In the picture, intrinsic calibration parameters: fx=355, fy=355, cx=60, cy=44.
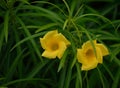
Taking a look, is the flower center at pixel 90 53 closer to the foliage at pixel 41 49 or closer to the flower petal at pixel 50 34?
the foliage at pixel 41 49

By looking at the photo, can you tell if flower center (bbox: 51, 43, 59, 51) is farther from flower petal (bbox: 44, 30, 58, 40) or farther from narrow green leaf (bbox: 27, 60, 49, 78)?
narrow green leaf (bbox: 27, 60, 49, 78)

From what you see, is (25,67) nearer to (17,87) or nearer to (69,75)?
(17,87)

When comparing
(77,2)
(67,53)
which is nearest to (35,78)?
(67,53)

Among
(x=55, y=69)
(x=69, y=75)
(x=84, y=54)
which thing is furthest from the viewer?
(x=55, y=69)

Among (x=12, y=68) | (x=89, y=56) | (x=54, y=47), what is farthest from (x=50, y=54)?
(x=12, y=68)

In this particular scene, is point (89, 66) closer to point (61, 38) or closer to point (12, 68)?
point (61, 38)

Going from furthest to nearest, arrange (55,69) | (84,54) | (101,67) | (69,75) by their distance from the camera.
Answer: (55,69) < (101,67) < (69,75) < (84,54)

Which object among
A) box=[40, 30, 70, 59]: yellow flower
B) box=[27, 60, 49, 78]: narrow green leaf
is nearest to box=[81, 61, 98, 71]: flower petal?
box=[40, 30, 70, 59]: yellow flower
